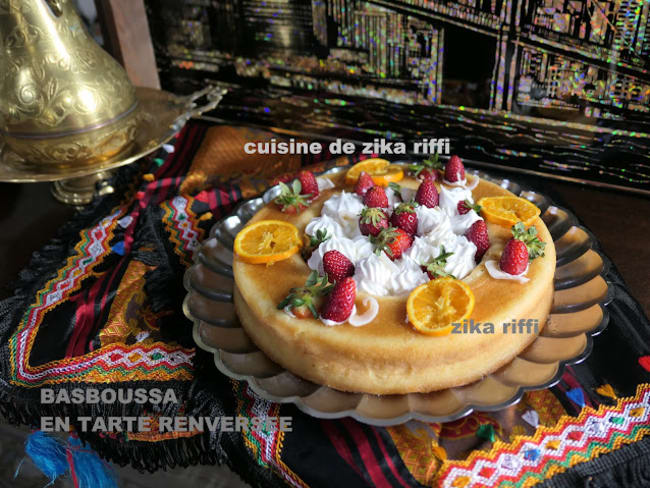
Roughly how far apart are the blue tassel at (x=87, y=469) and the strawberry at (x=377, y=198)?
856 mm

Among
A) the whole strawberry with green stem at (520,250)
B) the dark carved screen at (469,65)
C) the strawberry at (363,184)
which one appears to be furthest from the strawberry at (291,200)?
the dark carved screen at (469,65)

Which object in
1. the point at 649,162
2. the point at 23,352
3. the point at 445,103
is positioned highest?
the point at 445,103

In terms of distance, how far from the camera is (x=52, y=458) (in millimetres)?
1298

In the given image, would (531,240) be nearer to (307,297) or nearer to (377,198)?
(377,198)

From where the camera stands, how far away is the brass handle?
1528mm

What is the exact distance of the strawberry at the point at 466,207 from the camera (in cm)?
141

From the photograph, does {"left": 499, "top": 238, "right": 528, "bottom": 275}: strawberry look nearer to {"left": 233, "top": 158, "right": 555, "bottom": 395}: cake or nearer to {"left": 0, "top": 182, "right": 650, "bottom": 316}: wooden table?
{"left": 233, "top": 158, "right": 555, "bottom": 395}: cake

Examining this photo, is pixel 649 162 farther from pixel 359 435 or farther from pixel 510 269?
pixel 359 435

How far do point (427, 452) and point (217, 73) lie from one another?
5.77 ft

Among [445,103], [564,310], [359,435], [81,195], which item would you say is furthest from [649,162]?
[81,195]

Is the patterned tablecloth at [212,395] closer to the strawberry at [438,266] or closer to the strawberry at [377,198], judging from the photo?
the strawberry at [438,266]

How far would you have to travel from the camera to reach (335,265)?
1.20m

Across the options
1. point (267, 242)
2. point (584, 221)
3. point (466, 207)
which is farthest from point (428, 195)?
point (584, 221)

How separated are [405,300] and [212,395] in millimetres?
446
